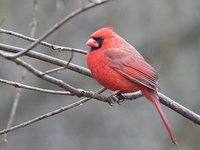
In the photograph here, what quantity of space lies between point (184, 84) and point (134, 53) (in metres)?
3.07

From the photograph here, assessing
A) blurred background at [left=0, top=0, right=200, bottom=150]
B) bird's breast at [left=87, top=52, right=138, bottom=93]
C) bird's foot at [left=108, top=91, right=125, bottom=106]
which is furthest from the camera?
blurred background at [left=0, top=0, right=200, bottom=150]

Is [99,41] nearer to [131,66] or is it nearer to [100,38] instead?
[100,38]

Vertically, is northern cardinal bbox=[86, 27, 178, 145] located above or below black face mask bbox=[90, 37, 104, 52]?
below

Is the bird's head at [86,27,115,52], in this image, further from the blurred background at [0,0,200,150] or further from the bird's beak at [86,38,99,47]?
the blurred background at [0,0,200,150]

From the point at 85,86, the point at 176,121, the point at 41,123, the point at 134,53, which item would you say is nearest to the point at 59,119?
the point at 41,123

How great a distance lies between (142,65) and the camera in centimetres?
512

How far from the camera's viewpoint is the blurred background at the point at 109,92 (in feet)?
26.9

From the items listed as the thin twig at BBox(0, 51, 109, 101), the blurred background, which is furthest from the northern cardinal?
the blurred background

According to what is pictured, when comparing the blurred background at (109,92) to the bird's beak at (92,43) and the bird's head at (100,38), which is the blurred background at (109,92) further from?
the bird's beak at (92,43)

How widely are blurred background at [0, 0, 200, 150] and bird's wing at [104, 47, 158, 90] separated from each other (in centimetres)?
283

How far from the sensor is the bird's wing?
16.1 ft

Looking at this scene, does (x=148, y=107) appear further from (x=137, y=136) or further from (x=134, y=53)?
(x=134, y=53)

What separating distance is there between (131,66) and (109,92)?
10.2ft

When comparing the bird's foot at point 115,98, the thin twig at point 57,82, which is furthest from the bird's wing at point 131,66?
the thin twig at point 57,82
